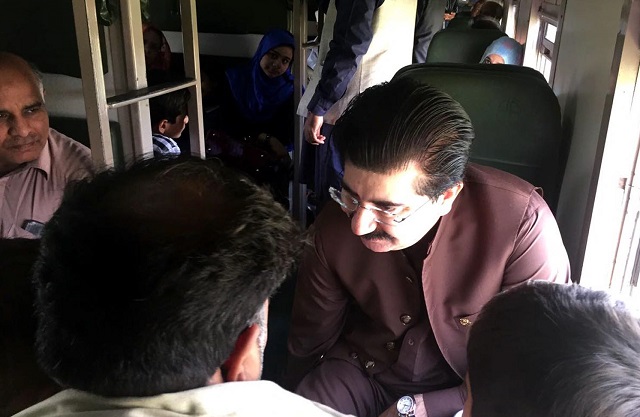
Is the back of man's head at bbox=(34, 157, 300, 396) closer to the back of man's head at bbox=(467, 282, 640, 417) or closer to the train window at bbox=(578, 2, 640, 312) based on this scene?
the back of man's head at bbox=(467, 282, 640, 417)

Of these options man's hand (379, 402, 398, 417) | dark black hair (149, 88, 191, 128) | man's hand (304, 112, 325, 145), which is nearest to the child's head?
dark black hair (149, 88, 191, 128)

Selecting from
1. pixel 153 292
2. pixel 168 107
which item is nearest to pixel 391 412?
pixel 153 292

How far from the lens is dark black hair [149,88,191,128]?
2.35 m

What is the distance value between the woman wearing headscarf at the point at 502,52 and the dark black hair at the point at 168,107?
1722 mm

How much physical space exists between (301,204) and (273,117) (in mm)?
863

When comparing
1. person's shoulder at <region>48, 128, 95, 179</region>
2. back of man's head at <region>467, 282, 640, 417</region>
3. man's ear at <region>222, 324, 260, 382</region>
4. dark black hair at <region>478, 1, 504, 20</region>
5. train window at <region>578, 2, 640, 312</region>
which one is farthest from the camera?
dark black hair at <region>478, 1, 504, 20</region>

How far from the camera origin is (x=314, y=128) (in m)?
2.35

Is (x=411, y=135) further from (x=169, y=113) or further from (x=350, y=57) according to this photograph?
(x=169, y=113)

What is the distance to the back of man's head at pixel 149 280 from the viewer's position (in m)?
0.62

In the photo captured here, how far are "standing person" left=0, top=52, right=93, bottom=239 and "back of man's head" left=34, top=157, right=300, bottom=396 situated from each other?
3.12 ft

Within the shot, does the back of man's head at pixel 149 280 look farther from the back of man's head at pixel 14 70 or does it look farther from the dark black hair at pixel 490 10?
the dark black hair at pixel 490 10

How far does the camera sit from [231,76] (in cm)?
376

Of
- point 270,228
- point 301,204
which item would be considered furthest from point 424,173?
point 301,204

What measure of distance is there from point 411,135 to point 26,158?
1.13 m
